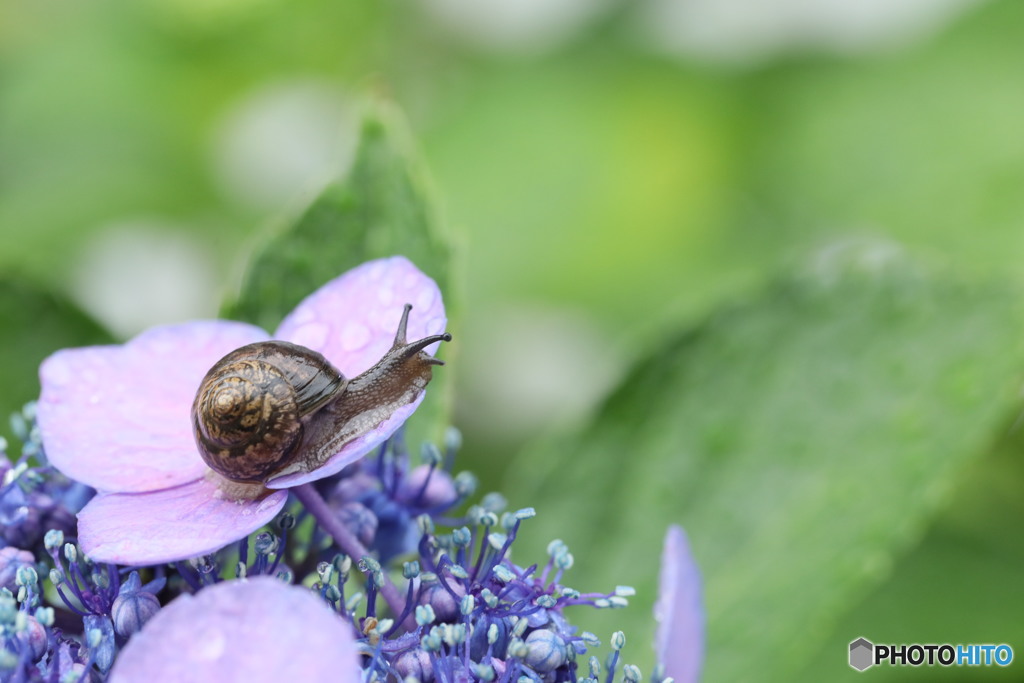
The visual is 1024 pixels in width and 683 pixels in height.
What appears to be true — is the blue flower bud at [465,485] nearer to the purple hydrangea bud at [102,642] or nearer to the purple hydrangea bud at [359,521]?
the purple hydrangea bud at [359,521]

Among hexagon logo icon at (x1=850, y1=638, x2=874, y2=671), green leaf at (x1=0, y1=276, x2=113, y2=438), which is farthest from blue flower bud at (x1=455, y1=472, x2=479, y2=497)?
hexagon logo icon at (x1=850, y1=638, x2=874, y2=671)

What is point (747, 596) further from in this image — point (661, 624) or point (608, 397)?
point (661, 624)

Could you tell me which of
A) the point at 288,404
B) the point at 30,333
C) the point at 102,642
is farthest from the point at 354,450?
the point at 30,333

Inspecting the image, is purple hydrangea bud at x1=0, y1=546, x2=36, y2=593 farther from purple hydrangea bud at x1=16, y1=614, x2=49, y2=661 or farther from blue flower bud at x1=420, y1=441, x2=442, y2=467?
blue flower bud at x1=420, y1=441, x2=442, y2=467

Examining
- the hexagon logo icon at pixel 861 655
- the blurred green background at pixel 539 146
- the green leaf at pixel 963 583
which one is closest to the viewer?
the hexagon logo icon at pixel 861 655

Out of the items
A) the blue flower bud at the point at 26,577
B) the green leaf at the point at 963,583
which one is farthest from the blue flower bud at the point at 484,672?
the green leaf at the point at 963,583
